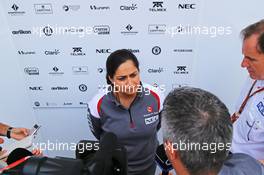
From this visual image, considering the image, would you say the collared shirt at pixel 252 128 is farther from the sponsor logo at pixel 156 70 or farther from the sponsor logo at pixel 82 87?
the sponsor logo at pixel 82 87

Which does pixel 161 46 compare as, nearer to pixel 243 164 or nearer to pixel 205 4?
pixel 205 4

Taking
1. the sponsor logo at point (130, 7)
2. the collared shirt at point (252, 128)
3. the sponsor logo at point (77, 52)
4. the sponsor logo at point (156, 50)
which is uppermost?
the sponsor logo at point (130, 7)

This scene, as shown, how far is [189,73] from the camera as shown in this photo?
2018mm

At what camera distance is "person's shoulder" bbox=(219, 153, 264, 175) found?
32.0 inches

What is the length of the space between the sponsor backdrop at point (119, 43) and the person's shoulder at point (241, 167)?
117cm

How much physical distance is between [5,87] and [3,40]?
0.41 m

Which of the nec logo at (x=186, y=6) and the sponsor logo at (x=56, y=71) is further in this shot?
the sponsor logo at (x=56, y=71)

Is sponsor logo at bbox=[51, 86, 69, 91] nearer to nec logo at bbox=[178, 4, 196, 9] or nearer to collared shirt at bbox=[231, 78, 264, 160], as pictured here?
nec logo at bbox=[178, 4, 196, 9]

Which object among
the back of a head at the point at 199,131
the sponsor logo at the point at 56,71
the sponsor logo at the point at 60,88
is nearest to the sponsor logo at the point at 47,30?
the sponsor logo at the point at 56,71

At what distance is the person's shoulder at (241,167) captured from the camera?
2.67 ft

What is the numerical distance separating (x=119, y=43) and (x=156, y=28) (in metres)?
0.29

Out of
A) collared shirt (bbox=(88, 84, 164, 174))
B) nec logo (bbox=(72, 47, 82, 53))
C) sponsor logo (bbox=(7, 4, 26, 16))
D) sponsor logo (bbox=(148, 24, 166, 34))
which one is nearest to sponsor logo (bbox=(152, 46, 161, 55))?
sponsor logo (bbox=(148, 24, 166, 34))

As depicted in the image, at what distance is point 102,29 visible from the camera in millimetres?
1878

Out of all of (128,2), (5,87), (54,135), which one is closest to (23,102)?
(5,87)
